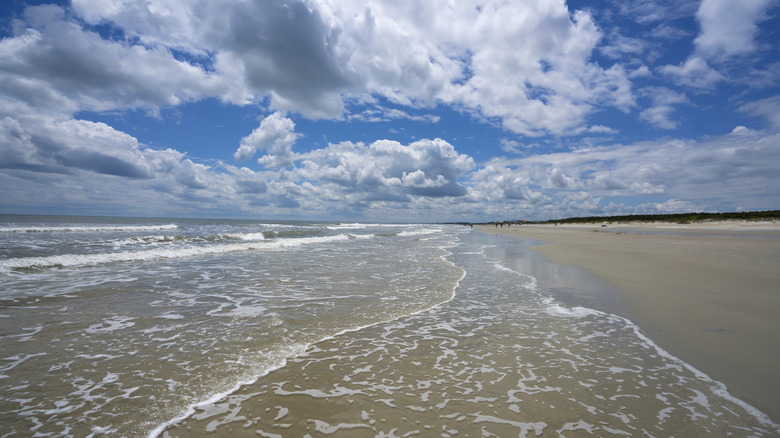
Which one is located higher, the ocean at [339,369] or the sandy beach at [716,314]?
the sandy beach at [716,314]

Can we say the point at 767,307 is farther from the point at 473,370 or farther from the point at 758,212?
the point at 758,212

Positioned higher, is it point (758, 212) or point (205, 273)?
point (758, 212)

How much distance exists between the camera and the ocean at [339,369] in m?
3.33

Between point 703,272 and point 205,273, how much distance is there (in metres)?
18.2

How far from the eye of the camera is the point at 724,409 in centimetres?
353

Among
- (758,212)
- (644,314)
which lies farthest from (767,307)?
(758,212)

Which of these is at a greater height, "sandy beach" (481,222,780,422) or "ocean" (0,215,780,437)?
"sandy beach" (481,222,780,422)

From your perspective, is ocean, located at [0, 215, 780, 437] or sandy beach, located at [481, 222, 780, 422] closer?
ocean, located at [0, 215, 780, 437]

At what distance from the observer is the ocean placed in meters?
3.33

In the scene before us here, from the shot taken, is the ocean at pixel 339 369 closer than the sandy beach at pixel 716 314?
Yes

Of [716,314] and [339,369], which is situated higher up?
[716,314]

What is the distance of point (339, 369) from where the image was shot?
4.55 meters

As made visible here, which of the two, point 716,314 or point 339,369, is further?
point 716,314

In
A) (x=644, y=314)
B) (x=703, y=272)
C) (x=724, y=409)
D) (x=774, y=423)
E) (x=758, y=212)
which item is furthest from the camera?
(x=758, y=212)
